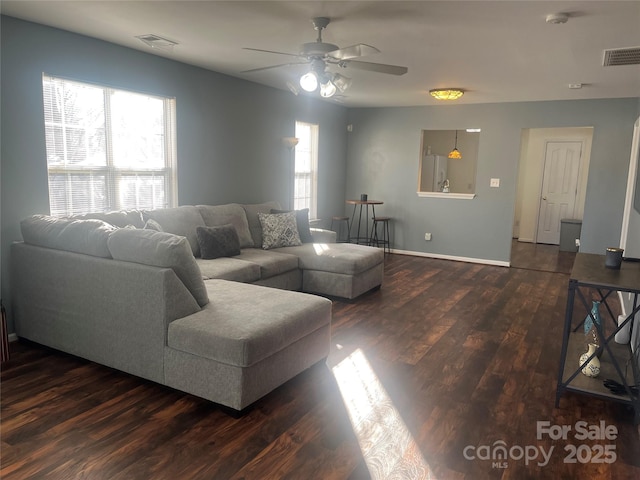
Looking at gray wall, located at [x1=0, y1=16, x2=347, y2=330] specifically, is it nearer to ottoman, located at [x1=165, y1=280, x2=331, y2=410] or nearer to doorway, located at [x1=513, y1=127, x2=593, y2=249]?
→ ottoman, located at [x1=165, y1=280, x2=331, y2=410]

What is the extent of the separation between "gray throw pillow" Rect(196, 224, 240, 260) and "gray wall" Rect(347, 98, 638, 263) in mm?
3734

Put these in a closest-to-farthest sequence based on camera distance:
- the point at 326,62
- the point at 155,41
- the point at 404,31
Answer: the point at 326,62, the point at 404,31, the point at 155,41

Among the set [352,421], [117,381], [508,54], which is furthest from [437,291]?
[117,381]

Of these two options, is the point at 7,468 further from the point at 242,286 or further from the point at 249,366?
the point at 242,286

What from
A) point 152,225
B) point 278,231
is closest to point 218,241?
point 152,225

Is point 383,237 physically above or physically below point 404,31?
below

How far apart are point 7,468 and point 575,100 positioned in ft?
23.0

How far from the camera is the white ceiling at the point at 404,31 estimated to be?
290 centimetres

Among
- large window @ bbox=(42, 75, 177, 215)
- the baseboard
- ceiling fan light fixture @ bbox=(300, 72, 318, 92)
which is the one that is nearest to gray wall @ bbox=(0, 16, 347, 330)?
large window @ bbox=(42, 75, 177, 215)

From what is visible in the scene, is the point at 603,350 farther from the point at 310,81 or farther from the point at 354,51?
the point at 310,81

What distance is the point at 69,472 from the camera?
2070 mm

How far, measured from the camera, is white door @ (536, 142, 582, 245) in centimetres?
881

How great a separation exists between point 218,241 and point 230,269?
57 centimetres

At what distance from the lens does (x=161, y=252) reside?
271 cm
